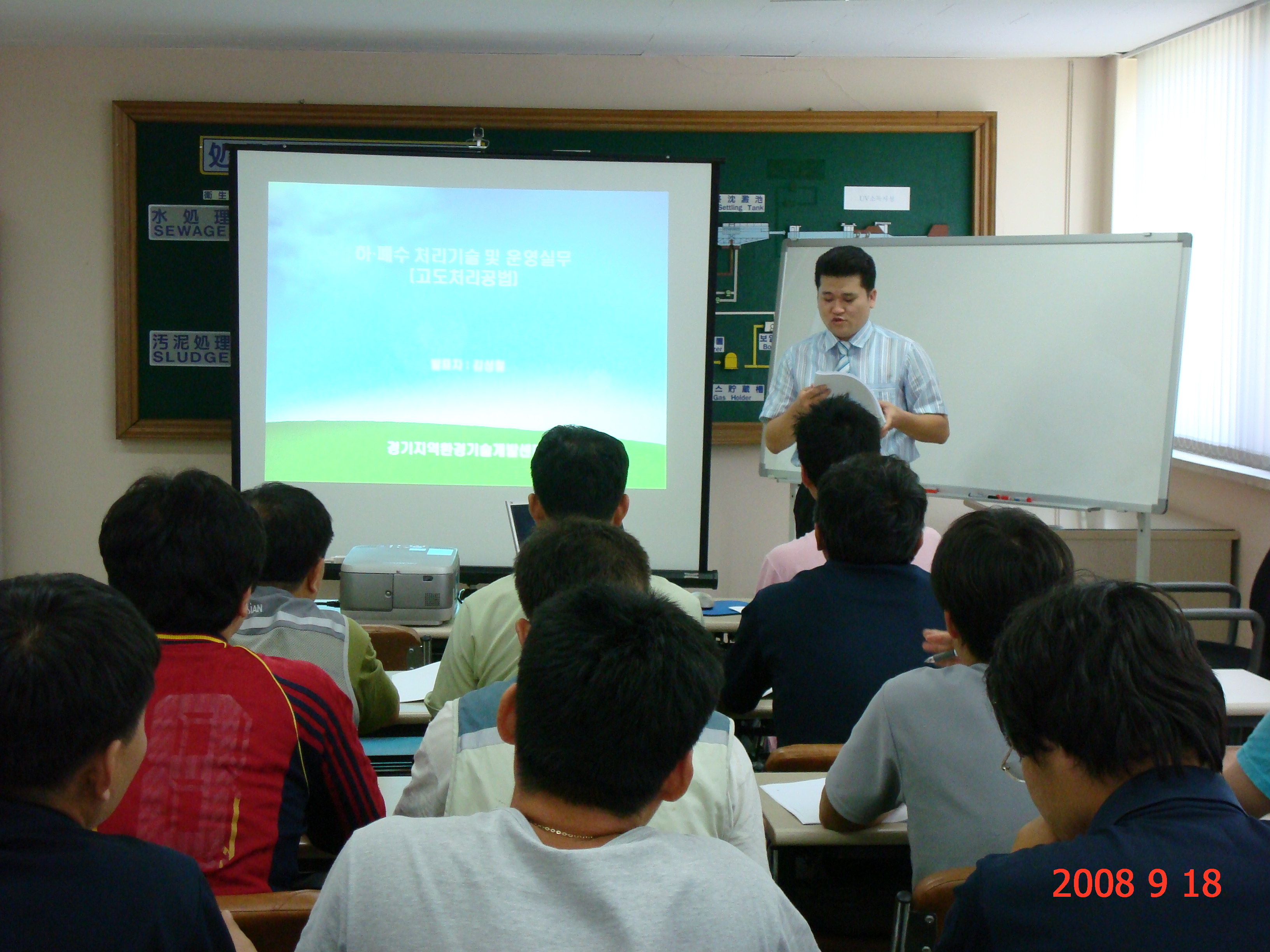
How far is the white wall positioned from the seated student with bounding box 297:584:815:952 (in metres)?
4.20

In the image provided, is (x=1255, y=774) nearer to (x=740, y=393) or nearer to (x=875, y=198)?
(x=740, y=393)

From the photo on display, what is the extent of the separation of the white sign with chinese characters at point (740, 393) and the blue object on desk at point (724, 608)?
193cm

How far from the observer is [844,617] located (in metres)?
2.00

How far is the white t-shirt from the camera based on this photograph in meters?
1.28

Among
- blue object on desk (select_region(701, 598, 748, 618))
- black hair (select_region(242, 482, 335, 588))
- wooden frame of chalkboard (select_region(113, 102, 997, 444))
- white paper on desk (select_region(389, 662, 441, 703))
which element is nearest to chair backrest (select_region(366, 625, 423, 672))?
white paper on desk (select_region(389, 662, 441, 703))

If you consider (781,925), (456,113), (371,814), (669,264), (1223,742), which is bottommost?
(371,814)

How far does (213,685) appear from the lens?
52.8 inches

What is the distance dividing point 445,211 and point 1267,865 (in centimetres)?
404

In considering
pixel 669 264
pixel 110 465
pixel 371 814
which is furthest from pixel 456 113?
Result: pixel 371 814

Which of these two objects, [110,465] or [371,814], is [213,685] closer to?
[371,814]

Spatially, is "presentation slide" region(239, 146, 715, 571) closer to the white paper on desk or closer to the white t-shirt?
the white paper on desk

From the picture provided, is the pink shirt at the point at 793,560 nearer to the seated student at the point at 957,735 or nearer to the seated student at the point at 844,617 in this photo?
the seated student at the point at 844,617

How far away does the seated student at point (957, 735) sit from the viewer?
4.87 feet

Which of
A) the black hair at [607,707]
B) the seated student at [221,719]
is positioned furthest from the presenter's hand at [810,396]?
the black hair at [607,707]
